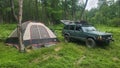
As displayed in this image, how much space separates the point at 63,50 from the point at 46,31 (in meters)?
3.76

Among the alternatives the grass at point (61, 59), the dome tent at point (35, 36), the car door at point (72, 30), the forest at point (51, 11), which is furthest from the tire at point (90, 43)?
the forest at point (51, 11)

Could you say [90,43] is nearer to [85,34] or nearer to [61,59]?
[85,34]

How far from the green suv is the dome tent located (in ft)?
4.59

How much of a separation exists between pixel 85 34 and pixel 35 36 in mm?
3653

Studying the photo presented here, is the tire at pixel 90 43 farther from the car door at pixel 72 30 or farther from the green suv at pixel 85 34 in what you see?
the car door at pixel 72 30

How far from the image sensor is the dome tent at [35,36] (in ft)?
47.7

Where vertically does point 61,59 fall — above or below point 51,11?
below

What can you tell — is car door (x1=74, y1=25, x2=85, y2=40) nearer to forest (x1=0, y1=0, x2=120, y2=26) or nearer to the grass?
the grass

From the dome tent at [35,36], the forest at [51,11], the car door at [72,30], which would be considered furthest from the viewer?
the forest at [51,11]

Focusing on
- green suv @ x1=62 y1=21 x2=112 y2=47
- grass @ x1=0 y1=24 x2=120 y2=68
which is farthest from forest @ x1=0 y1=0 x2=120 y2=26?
grass @ x1=0 y1=24 x2=120 y2=68

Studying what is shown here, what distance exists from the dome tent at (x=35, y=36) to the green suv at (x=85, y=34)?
55.1 inches

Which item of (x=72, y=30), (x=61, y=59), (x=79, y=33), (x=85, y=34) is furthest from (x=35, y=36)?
(x=61, y=59)

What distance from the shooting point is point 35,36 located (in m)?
15.0

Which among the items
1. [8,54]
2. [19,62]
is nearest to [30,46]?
[8,54]
